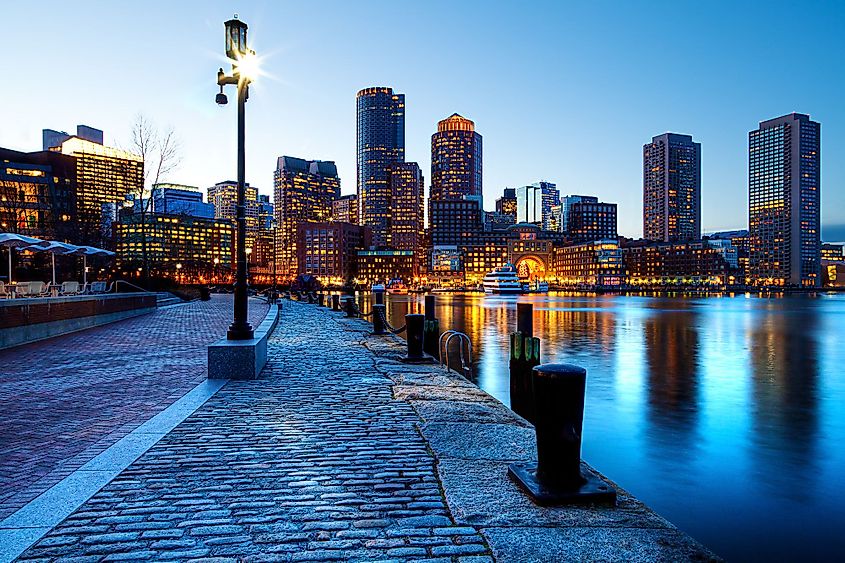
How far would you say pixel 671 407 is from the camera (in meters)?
15.4

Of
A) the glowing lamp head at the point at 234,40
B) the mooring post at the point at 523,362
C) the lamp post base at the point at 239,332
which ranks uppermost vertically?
the glowing lamp head at the point at 234,40

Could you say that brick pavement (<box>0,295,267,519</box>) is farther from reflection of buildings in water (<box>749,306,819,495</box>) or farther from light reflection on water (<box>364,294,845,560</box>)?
reflection of buildings in water (<box>749,306,819,495</box>)

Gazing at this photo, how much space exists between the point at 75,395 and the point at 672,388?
1719cm

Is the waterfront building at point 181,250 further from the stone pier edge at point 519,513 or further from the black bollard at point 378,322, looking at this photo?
the stone pier edge at point 519,513

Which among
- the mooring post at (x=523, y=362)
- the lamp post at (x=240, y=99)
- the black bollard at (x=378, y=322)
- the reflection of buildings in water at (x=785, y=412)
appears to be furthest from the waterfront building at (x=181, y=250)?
the lamp post at (x=240, y=99)

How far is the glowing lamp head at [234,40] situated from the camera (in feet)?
35.4

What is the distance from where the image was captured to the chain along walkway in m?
3.82

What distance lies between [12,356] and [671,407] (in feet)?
57.3

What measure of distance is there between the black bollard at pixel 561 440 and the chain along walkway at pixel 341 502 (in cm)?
18

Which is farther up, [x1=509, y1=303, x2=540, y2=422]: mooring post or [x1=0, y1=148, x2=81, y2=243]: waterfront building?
[x1=0, y1=148, x2=81, y2=243]: waterfront building

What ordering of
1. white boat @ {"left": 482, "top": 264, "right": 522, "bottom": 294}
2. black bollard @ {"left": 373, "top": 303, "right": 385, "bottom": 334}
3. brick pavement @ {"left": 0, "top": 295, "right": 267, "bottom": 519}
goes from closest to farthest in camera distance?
brick pavement @ {"left": 0, "top": 295, "right": 267, "bottom": 519} → black bollard @ {"left": 373, "top": 303, "right": 385, "bottom": 334} → white boat @ {"left": 482, "top": 264, "right": 522, "bottom": 294}

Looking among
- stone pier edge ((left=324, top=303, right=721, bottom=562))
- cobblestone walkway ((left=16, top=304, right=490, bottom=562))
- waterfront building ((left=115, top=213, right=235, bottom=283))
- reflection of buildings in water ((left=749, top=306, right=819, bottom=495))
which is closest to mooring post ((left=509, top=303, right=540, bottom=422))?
reflection of buildings in water ((left=749, top=306, right=819, bottom=495))

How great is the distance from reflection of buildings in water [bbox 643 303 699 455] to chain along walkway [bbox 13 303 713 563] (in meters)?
6.47

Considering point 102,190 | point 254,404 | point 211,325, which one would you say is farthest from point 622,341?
point 102,190
